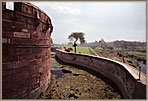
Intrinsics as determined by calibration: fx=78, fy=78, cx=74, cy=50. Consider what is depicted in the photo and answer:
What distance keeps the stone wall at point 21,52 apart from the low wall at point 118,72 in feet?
16.3

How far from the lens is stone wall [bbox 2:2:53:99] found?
338 centimetres

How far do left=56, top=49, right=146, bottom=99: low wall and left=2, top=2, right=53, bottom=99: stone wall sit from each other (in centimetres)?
497

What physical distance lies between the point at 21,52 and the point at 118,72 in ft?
21.9

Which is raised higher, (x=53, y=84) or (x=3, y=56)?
(x=3, y=56)

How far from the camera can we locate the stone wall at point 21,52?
11.1 feet

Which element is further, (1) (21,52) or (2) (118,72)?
(2) (118,72)

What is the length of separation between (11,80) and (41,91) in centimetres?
197

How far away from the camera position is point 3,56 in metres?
3.33

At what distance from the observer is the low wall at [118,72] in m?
3.38

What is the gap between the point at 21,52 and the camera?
380 centimetres

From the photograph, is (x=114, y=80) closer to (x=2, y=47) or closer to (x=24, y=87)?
(x=24, y=87)

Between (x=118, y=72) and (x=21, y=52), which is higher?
(x=21, y=52)

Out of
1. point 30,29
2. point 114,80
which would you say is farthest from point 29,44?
point 114,80

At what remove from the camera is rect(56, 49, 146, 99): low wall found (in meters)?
3.38
